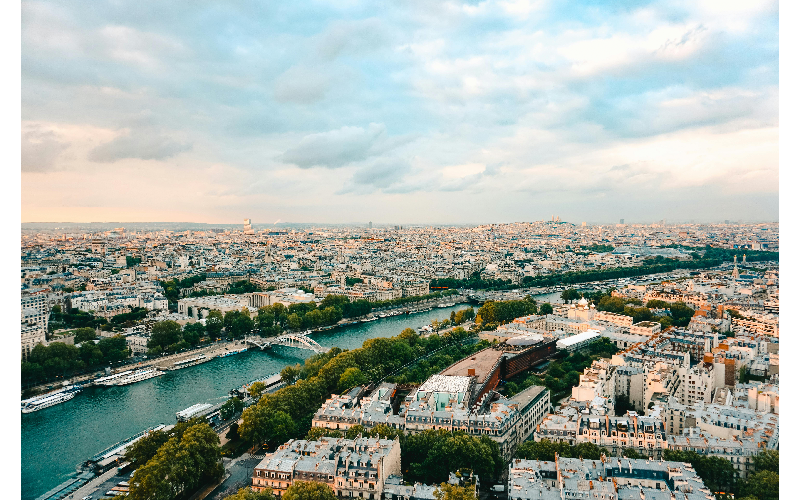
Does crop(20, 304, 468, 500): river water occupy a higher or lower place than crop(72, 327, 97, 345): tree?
lower

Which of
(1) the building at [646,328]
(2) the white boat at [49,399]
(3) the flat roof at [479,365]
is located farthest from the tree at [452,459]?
(1) the building at [646,328]

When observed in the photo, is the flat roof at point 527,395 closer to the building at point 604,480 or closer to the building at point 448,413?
the building at point 448,413

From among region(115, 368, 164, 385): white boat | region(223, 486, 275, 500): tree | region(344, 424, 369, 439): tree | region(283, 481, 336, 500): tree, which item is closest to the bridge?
region(115, 368, 164, 385): white boat

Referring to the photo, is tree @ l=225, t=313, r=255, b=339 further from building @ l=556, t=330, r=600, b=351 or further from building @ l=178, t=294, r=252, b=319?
building @ l=556, t=330, r=600, b=351
